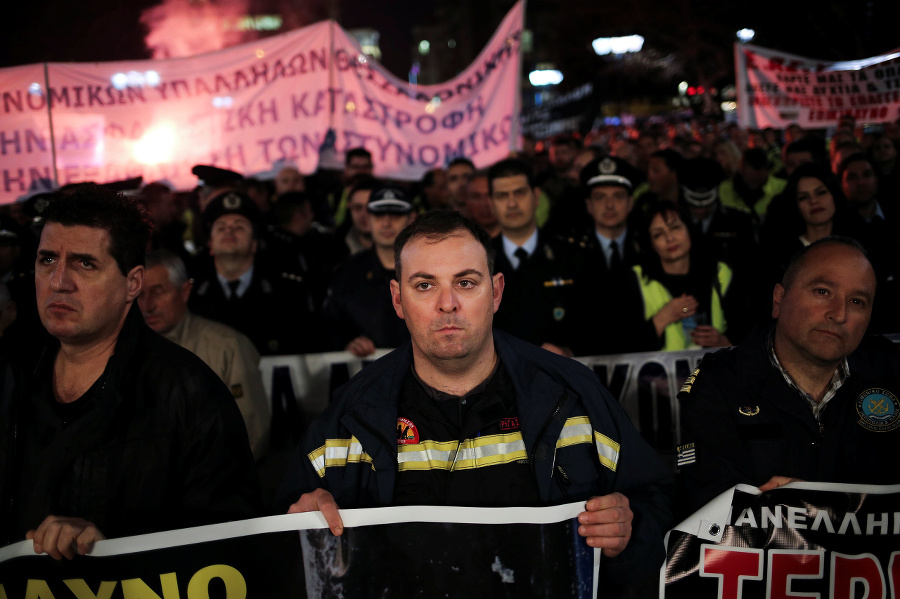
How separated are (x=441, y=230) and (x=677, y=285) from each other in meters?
2.56

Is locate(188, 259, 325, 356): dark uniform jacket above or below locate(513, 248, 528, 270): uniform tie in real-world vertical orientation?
below

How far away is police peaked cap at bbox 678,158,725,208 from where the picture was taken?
22.9 ft

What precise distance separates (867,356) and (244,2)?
157ft

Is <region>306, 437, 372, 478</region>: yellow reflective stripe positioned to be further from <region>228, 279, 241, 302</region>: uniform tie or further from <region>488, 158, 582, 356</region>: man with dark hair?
<region>228, 279, 241, 302</region>: uniform tie

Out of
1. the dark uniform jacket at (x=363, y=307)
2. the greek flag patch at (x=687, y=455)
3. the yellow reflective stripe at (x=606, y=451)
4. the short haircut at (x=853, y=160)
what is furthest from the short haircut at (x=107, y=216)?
the short haircut at (x=853, y=160)

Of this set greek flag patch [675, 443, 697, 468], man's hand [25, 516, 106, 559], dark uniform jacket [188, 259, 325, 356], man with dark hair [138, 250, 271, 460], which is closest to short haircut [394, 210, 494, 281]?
greek flag patch [675, 443, 697, 468]

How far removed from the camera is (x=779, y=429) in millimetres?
3123

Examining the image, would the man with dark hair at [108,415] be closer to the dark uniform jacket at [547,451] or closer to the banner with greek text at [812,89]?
the dark uniform jacket at [547,451]

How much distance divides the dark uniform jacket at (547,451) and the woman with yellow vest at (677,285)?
220 centimetres

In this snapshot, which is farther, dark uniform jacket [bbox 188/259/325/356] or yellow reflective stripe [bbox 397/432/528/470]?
dark uniform jacket [bbox 188/259/325/356]

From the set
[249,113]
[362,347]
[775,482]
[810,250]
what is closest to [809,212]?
[810,250]

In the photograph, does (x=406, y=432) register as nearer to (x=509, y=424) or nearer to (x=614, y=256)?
(x=509, y=424)

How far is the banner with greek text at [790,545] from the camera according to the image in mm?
2824

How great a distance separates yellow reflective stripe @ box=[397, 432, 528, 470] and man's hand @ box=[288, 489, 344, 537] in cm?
27
